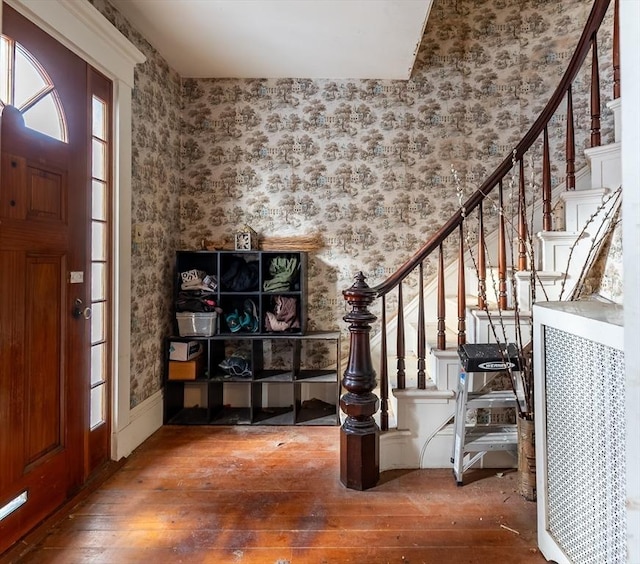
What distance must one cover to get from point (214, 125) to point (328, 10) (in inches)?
53.3

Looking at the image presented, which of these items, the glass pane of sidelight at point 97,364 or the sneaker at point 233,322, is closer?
the glass pane of sidelight at point 97,364

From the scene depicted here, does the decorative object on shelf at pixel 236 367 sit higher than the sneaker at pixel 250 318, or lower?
lower

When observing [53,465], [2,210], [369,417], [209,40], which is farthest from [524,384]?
[209,40]

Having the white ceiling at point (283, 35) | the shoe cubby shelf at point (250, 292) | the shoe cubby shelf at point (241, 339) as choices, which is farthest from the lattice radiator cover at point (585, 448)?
the white ceiling at point (283, 35)

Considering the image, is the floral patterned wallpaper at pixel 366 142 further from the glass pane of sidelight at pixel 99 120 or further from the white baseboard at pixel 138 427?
the white baseboard at pixel 138 427

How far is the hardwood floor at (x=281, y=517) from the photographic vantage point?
150 centimetres

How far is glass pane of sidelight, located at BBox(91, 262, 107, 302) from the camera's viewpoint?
Answer: 82.6 inches

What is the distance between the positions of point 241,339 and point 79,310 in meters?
1.12

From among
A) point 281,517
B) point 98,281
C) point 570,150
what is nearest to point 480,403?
point 281,517

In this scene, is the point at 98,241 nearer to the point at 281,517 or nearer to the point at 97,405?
the point at 97,405

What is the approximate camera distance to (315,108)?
10.1ft

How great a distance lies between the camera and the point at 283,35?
96.4 inches

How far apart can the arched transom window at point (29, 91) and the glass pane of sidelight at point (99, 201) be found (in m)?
0.31

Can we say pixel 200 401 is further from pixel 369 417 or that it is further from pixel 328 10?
pixel 328 10
